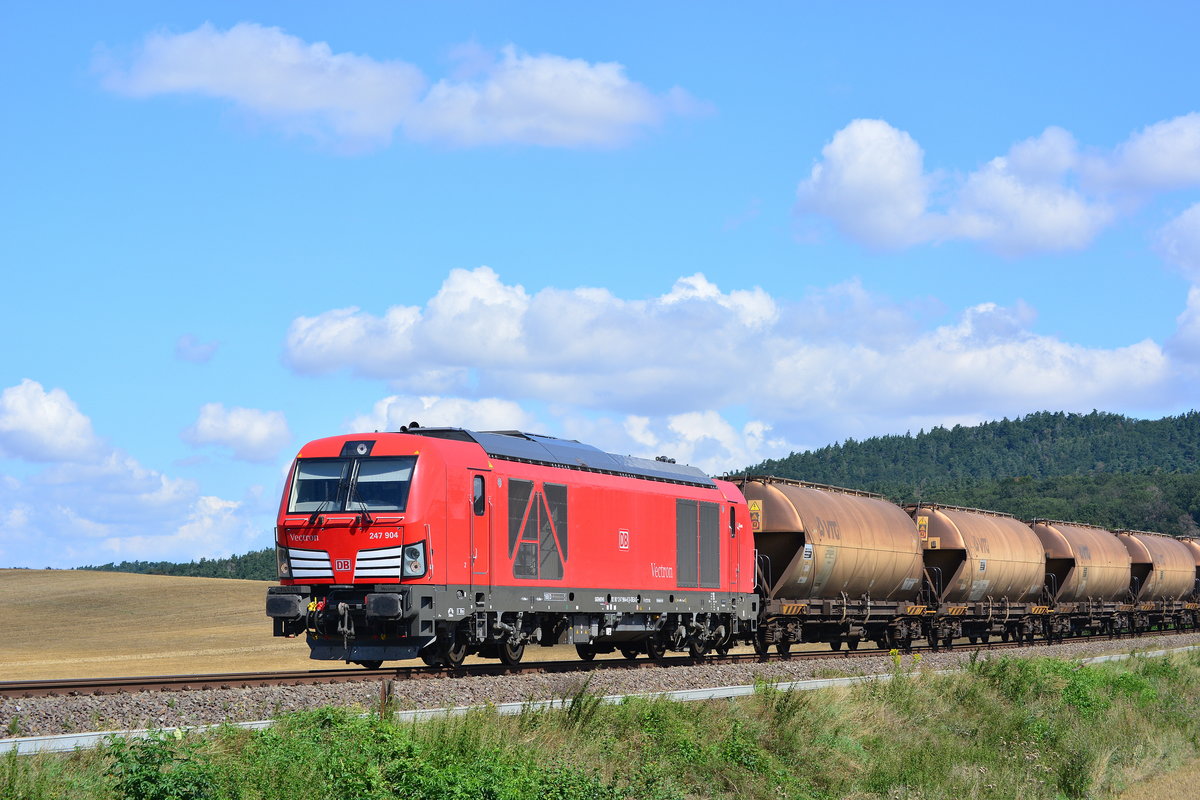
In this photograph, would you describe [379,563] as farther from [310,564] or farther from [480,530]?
[480,530]

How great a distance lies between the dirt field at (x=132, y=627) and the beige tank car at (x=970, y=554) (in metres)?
20.7

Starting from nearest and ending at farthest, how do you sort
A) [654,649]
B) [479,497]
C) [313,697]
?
[313,697]
[479,497]
[654,649]

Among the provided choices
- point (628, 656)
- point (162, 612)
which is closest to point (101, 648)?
point (162, 612)

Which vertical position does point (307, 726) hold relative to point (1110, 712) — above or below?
above

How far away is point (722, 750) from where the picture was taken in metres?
20.2

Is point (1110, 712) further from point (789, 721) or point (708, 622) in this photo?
point (789, 721)

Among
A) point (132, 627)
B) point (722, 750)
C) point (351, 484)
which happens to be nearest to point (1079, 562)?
point (722, 750)

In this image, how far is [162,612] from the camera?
2665 inches

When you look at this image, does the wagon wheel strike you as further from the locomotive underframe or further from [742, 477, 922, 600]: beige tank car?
[742, 477, 922, 600]: beige tank car

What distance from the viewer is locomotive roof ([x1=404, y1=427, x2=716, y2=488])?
24748mm

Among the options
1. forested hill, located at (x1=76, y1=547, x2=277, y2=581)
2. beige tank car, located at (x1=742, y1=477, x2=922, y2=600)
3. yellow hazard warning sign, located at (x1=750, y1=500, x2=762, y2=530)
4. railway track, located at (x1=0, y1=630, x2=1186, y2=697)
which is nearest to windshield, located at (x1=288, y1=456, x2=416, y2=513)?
railway track, located at (x1=0, y1=630, x2=1186, y2=697)

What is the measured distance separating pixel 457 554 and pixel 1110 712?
1811 centimetres

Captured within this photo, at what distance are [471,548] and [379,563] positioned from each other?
1.84 m

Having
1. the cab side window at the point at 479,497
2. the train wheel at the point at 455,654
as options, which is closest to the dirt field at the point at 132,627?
the train wheel at the point at 455,654
